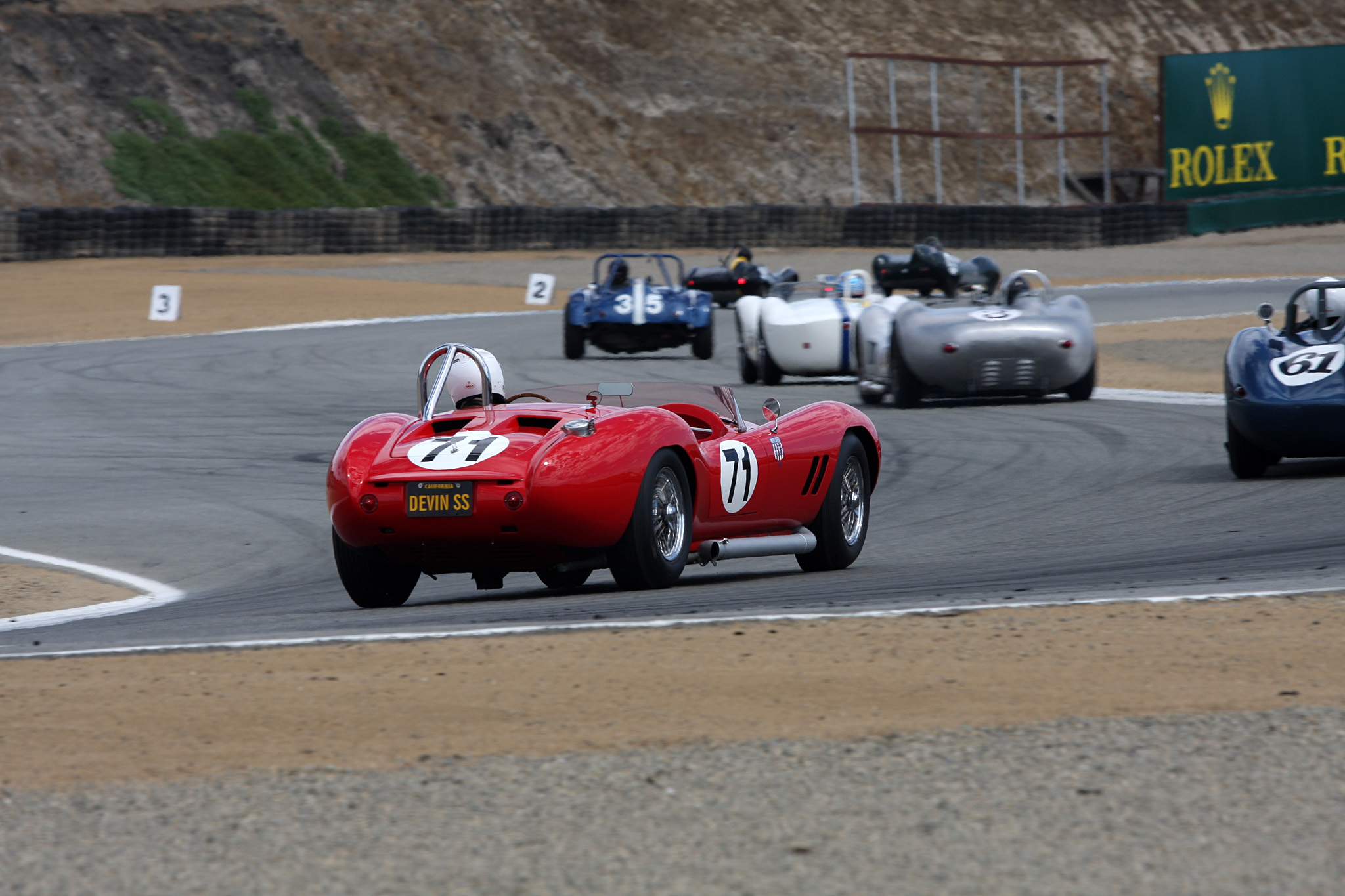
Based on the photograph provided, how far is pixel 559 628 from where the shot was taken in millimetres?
5906

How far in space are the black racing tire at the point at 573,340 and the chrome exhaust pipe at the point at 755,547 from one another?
13.1m

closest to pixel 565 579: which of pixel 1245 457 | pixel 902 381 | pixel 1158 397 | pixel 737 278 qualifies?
pixel 1245 457

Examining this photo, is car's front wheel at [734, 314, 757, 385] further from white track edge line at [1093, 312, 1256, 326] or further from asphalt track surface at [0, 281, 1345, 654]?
white track edge line at [1093, 312, 1256, 326]

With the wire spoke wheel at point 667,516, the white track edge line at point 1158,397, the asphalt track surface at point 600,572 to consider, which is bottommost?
the white track edge line at point 1158,397

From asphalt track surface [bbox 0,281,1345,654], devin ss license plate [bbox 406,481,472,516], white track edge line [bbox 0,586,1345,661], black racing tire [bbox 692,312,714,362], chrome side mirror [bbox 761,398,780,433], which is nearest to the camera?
white track edge line [bbox 0,586,1345,661]

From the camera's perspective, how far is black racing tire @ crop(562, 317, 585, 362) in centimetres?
2073

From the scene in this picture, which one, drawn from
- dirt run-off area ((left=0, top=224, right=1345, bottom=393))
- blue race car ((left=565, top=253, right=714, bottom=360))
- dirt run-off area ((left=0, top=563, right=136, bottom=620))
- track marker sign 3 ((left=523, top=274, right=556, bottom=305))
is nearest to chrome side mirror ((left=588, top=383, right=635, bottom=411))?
dirt run-off area ((left=0, top=563, right=136, bottom=620))

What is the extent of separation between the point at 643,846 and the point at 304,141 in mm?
47681

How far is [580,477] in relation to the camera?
6551mm

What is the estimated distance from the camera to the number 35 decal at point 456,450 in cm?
663

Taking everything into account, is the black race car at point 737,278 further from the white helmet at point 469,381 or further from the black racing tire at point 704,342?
the white helmet at point 469,381

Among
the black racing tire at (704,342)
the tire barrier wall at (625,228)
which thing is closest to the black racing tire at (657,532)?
the black racing tire at (704,342)

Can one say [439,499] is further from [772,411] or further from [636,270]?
[636,270]

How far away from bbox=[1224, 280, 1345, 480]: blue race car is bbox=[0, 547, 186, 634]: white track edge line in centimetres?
586
